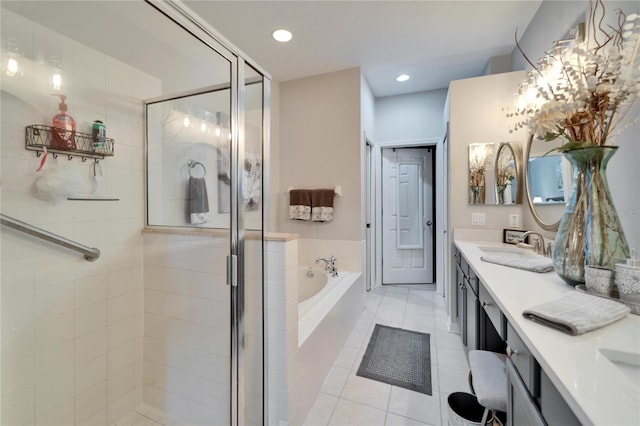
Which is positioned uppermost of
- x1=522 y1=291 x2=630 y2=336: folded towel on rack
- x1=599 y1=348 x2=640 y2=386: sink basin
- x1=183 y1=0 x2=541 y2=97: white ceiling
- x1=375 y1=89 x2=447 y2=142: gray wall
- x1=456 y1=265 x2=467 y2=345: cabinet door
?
x1=183 y1=0 x2=541 y2=97: white ceiling

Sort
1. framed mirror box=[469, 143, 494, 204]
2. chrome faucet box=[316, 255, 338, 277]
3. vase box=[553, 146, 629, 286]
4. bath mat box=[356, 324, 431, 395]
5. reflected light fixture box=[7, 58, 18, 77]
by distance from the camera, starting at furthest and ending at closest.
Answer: chrome faucet box=[316, 255, 338, 277] < framed mirror box=[469, 143, 494, 204] < bath mat box=[356, 324, 431, 395] < reflected light fixture box=[7, 58, 18, 77] < vase box=[553, 146, 629, 286]

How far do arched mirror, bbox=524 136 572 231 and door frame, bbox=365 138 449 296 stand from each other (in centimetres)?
119

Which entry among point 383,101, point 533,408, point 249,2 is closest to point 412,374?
point 533,408

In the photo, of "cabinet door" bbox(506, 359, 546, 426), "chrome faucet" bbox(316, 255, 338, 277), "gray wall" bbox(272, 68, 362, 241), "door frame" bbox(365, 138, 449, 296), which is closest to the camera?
"cabinet door" bbox(506, 359, 546, 426)

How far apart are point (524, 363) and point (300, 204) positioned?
240 cm

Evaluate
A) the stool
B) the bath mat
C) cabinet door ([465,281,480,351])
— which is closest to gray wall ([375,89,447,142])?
cabinet door ([465,281,480,351])

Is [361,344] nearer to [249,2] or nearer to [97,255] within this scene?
[97,255]

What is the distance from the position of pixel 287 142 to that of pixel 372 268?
1.96 metres

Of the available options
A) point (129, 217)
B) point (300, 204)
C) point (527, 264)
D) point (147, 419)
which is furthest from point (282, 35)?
point (147, 419)

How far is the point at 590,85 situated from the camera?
3.13 feet

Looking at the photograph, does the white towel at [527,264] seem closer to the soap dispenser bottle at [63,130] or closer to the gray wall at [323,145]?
the gray wall at [323,145]

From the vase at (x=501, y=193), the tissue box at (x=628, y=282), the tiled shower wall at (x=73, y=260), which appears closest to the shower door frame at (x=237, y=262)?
the tiled shower wall at (x=73, y=260)

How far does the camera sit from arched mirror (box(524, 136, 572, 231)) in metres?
1.68

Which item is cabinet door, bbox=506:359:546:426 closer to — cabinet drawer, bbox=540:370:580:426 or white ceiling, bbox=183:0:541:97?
cabinet drawer, bbox=540:370:580:426
